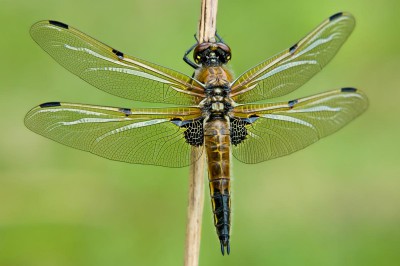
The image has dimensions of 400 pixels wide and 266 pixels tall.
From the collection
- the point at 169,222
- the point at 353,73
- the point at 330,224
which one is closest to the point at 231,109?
the point at 169,222

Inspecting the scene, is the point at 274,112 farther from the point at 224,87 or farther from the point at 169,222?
the point at 169,222

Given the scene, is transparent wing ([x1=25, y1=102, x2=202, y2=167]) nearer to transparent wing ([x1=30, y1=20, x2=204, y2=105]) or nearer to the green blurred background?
transparent wing ([x1=30, y1=20, x2=204, y2=105])

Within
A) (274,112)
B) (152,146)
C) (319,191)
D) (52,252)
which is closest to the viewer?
(152,146)

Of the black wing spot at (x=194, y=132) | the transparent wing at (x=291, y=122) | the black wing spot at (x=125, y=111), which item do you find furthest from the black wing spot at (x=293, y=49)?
the black wing spot at (x=125, y=111)

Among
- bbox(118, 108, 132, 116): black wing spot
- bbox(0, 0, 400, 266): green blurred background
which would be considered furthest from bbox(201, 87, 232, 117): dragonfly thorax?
bbox(0, 0, 400, 266): green blurred background

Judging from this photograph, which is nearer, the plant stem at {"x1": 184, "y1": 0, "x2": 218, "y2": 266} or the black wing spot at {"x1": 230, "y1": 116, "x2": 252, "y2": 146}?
the plant stem at {"x1": 184, "y1": 0, "x2": 218, "y2": 266}

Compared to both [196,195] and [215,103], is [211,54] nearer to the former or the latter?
[215,103]

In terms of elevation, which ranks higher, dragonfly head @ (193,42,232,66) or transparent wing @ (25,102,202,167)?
dragonfly head @ (193,42,232,66)

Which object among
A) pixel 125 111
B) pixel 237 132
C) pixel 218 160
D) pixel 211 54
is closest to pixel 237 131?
pixel 237 132

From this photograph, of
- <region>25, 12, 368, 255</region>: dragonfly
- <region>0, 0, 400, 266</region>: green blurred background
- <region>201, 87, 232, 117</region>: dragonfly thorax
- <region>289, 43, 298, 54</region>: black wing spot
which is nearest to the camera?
<region>25, 12, 368, 255</region>: dragonfly
